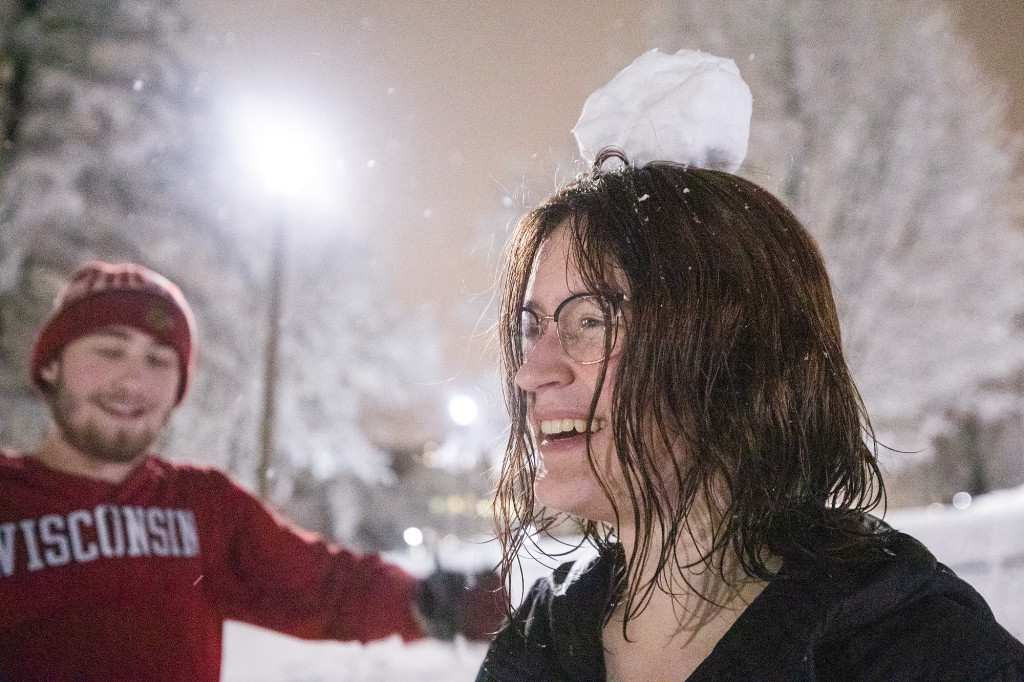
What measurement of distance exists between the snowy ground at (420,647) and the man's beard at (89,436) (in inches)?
41.3

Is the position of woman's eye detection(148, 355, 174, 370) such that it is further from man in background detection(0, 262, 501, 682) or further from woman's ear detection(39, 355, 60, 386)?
woman's ear detection(39, 355, 60, 386)

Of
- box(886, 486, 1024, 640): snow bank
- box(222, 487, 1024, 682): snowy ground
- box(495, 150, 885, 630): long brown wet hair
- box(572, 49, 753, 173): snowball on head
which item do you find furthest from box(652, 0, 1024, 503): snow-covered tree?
box(495, 150, 885, 630): long brown wet hair

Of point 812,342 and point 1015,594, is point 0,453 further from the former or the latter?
point 1015,594

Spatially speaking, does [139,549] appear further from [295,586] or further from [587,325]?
[587,325]

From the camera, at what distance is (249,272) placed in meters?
8.70

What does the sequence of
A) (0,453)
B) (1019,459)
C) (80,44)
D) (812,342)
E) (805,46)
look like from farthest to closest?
(1019,459) < (80,44) < (805,46) < (0,453) < (812,342)

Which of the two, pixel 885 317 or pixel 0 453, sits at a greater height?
pixel 885 317

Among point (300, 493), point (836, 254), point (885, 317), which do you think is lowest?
point (300, 493)

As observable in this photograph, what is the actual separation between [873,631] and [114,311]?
2.12 meters

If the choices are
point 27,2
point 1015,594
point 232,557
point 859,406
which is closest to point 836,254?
point 1015,594

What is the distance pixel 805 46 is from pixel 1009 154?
2209mm

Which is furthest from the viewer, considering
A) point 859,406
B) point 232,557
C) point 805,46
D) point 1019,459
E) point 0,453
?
point 1019,459

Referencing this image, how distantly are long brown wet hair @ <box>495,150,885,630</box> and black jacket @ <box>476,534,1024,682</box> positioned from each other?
65 mm

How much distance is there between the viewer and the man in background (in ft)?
5.83
